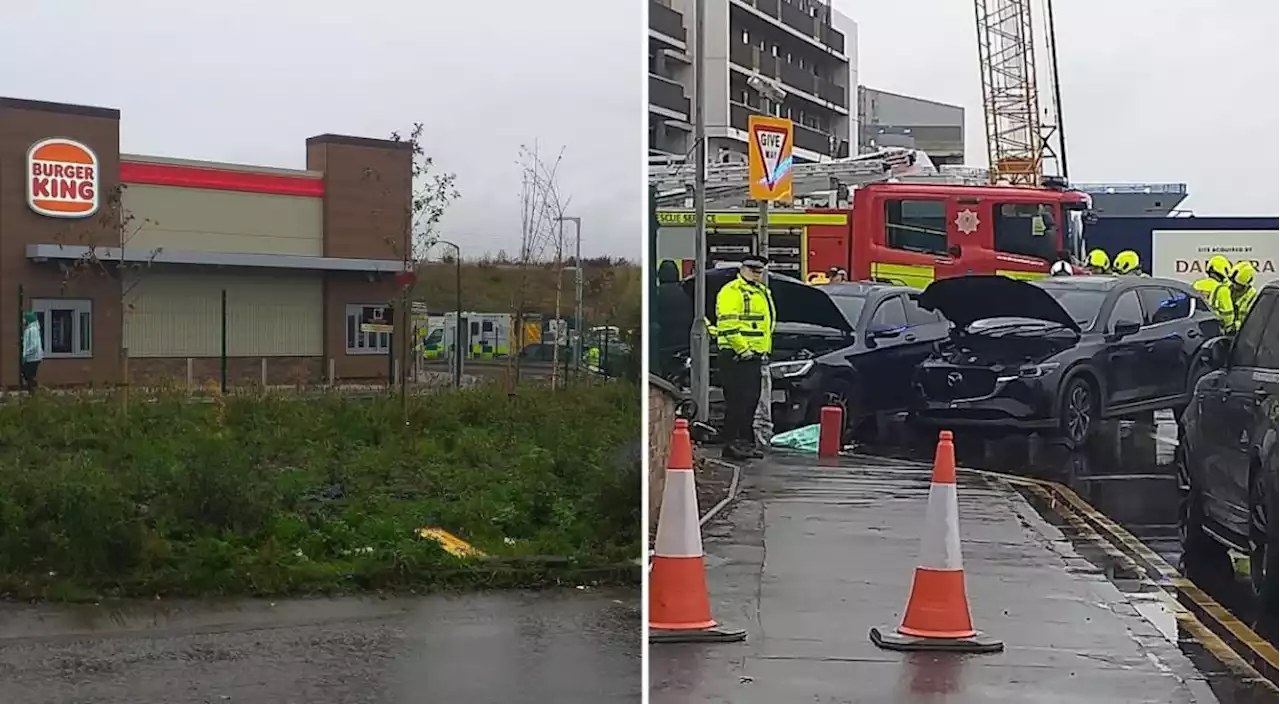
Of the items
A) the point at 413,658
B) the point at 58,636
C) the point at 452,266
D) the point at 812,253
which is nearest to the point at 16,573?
the point at 58,636

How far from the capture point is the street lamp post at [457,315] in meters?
2.43

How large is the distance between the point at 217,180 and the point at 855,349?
130 cm

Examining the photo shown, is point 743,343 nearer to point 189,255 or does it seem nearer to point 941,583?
point 941,583

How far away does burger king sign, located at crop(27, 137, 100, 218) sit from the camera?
8.47 feet

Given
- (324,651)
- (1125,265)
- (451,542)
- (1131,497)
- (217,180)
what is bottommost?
(324,651)

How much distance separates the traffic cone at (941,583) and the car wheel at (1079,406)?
28 cm

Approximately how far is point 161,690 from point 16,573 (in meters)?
0.53

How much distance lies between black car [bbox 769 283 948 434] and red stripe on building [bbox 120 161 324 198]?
99 cm

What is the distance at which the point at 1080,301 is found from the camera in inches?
102

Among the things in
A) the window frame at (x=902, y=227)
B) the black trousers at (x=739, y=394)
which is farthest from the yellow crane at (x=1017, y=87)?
the black trousers at (x=739, y=394)

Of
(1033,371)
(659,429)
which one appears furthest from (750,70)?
(1033,371)

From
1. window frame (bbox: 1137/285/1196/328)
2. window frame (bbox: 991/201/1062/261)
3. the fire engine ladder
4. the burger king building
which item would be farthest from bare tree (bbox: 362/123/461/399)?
window frame (bbox: 1137/285/1196/328)

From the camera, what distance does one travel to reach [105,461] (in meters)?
3.12

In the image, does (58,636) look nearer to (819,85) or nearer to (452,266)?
(452,266)
